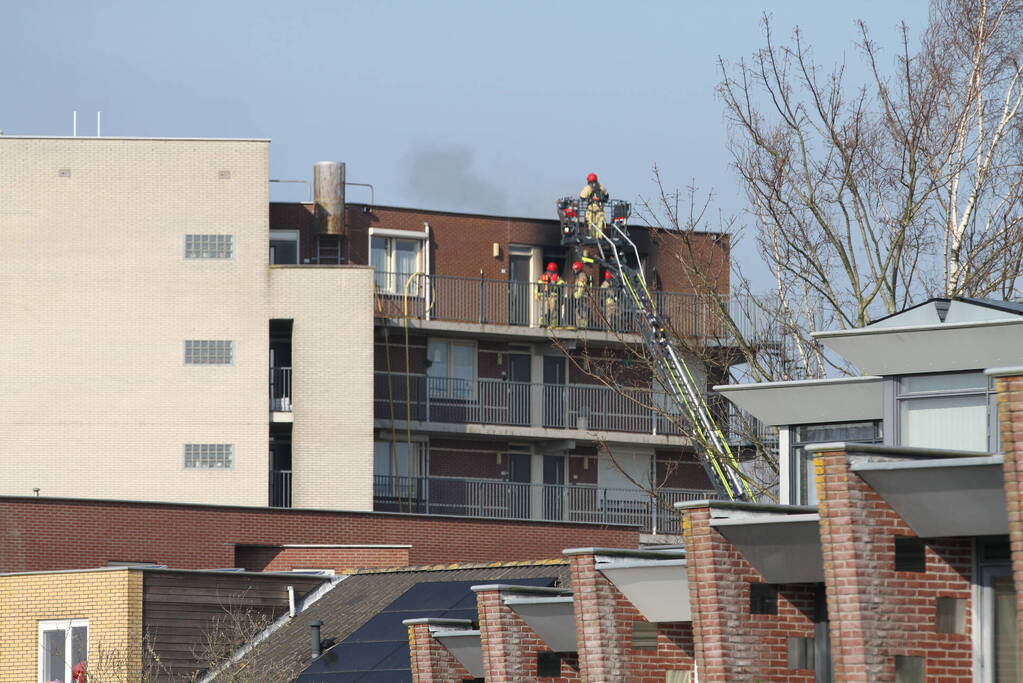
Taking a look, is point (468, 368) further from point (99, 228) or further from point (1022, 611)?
point (1022, 611)

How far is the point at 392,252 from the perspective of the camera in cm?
5622

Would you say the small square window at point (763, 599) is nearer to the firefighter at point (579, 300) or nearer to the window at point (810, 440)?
the window at point (810, 440)

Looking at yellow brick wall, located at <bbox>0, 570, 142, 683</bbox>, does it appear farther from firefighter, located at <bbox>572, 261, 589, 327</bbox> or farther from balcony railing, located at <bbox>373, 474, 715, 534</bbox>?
firefighter, located at <bbox>572, 261, 589, 327</bbox>

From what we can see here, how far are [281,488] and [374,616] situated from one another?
1597 cm

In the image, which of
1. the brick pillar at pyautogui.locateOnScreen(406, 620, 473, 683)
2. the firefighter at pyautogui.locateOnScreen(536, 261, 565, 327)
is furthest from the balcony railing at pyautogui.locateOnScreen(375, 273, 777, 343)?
the brick pillar at pyautogui.locateOnScreen(406, 620, 473, 683)

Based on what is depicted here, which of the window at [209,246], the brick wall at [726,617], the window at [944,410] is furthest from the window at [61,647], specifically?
the window at [944,410]

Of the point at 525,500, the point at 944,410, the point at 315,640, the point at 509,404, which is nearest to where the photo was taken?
the point at 944,410

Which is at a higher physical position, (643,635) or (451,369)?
(451,369)

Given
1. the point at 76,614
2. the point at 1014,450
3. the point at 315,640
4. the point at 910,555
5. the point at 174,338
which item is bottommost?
the point at 315,640

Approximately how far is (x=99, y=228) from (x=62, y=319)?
2.56 m

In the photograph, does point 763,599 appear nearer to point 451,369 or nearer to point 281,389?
point 281,389

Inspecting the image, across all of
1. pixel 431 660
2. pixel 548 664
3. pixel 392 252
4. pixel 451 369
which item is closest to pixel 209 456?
pixel 451 369

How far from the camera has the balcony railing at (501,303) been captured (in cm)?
5547

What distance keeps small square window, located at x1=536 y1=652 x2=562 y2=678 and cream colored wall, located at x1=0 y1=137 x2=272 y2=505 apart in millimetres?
24631
